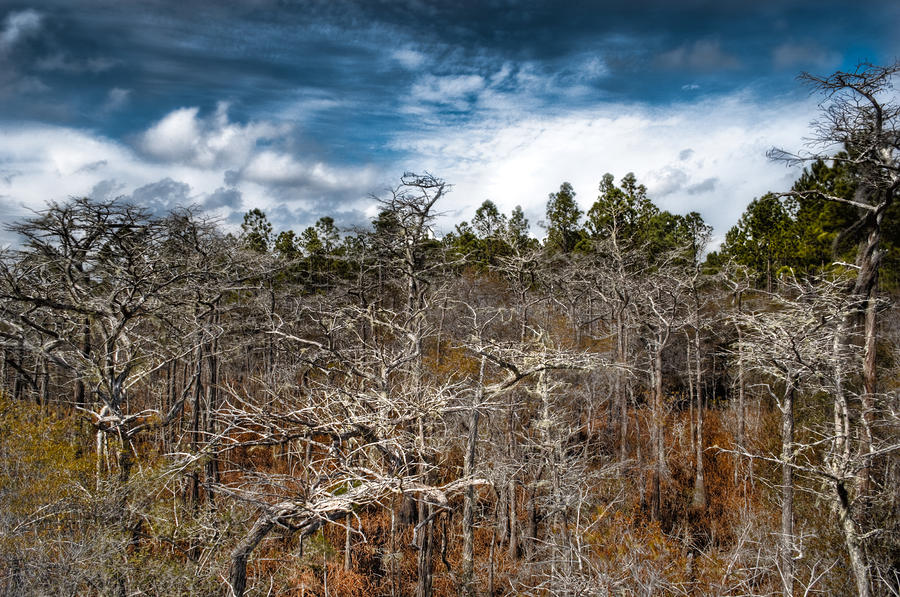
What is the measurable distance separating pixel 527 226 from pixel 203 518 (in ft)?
Answer: 106

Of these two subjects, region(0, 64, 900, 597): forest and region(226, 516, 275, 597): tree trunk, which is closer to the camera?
region(226, 516, 275, 597): tree trunk

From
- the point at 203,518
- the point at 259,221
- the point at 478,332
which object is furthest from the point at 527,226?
the point at 203,518

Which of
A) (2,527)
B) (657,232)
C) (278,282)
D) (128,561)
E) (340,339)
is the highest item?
(657,232)

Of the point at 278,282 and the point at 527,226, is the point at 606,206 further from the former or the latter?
the point at 278,282

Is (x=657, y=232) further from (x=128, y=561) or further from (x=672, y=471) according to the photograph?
(x=128, y=561)

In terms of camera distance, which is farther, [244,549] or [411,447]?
[411,447]

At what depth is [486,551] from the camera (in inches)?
679

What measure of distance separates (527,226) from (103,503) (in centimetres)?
3343

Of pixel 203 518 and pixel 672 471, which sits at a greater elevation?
pixel 203 518

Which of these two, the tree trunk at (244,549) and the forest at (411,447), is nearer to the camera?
the tree trunk at (244,549)

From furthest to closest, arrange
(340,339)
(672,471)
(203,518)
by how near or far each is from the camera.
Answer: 1. (672,471)
2. (340,339)
3. (203,518)

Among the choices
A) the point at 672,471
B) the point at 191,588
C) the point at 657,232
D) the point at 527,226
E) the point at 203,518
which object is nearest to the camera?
the point at 191,588

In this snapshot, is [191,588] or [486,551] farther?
[486,551]

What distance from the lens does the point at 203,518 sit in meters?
11.0
